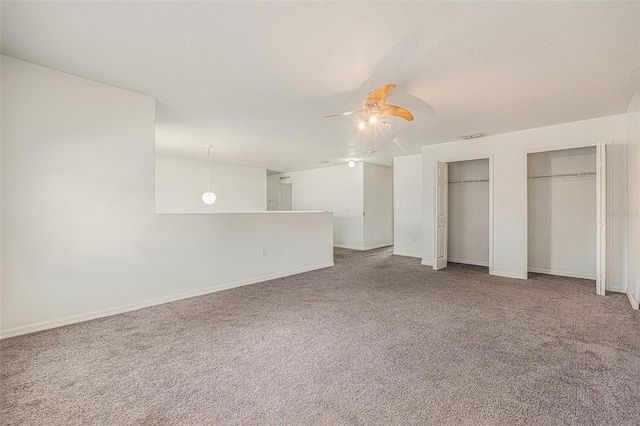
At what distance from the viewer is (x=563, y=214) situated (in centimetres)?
525

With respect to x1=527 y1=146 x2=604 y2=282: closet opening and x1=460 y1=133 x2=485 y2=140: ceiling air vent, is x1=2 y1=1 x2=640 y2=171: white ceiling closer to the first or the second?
x1=460 y1=133 x2=485 y2=140: ceiling air vent

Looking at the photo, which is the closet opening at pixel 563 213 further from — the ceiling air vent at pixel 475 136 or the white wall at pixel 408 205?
the white wall at pixel 408 205

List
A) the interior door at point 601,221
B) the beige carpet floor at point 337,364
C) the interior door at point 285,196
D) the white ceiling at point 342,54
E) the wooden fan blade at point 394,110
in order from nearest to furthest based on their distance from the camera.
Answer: the beige carpet floor at point 337,364, the white ceiling at point 342,54, the wooden fan blade at point 394,110, the interior door at point 601,221, the interior door at point 285,196

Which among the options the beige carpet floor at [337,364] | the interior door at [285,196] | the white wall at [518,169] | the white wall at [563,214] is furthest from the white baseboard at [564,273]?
the interior door at [285,196]

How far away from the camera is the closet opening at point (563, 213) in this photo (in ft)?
16.4

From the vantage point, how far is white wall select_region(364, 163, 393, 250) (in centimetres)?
846

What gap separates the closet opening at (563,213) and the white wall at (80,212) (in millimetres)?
6055

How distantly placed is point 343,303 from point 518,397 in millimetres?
2133

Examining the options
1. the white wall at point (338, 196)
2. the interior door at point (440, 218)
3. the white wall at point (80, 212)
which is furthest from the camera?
the white wall at point (338, 196)

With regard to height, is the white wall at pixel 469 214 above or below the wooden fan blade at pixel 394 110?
below

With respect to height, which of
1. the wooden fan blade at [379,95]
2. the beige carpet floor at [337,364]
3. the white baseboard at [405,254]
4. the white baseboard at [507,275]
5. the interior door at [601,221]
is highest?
the wooden fan blade at [379,95]

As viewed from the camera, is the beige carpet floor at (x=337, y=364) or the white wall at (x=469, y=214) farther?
the white wall at (x=469, y=214)

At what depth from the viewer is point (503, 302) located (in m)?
3.78

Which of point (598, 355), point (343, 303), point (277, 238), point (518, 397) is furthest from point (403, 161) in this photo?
point (518, 397)
